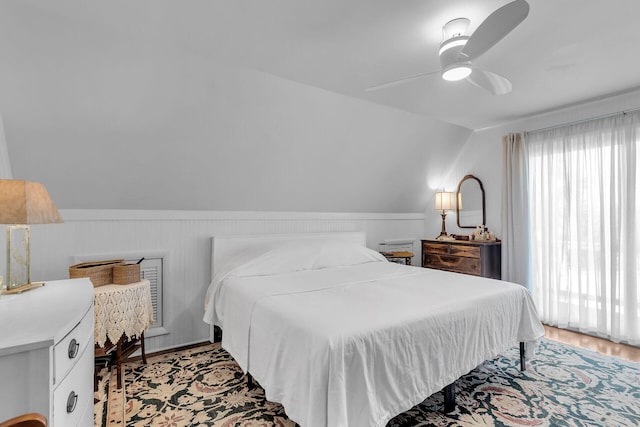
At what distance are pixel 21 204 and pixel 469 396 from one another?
2808 millimetres

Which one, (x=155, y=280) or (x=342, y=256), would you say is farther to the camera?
(x=342, y=256)

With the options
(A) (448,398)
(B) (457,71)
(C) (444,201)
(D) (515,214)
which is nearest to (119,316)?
(A) (448,398)

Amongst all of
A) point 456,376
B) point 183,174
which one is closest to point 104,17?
point 183,174

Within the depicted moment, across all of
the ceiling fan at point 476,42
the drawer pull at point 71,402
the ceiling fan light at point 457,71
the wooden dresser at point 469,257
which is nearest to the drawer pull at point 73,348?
the drawer pull at point 71,402

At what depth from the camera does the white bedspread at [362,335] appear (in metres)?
1.45

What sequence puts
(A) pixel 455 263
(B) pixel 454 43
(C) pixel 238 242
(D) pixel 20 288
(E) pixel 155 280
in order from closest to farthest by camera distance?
(D) pixel 20 288 → (B) pixel 454 43 → (E) pixel 155 280 → (C) pixel 238 242 → (A) pixel 455 263

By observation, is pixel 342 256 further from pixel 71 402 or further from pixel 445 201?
pixel 71 402

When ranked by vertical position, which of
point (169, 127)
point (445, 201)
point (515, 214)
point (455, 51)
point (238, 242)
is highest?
point (455, 51)

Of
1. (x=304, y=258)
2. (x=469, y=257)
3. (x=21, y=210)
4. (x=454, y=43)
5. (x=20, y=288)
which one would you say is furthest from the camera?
(x=469, y=257)

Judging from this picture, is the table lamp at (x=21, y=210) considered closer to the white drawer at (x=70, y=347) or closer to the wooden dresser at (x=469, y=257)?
the white drawer at (x=70, y=347)

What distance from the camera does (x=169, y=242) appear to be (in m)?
3.01

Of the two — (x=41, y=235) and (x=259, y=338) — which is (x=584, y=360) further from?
(x=41, y=235)

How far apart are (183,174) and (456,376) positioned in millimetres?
2637

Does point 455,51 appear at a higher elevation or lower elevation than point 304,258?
higher
